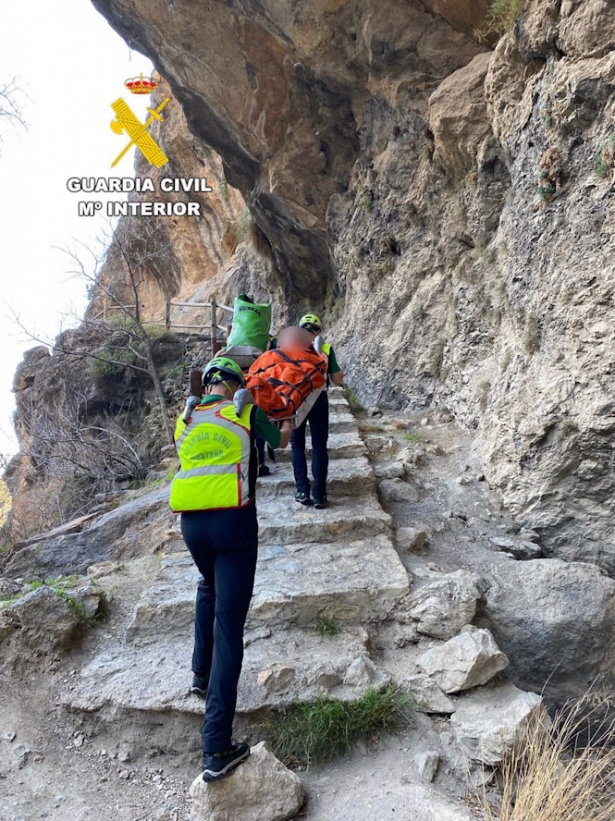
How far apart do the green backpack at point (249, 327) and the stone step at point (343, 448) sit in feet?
4.09

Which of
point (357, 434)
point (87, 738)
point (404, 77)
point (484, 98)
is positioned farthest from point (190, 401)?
point (404, 77)

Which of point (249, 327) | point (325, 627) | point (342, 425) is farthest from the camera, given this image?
point (342, 425)

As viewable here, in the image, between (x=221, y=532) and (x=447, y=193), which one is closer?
(x=221, y=532)

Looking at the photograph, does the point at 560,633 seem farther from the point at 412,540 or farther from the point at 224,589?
the point at 224,589

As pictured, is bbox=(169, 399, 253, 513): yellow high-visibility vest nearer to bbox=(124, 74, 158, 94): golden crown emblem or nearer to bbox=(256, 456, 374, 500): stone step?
bbox=(256, 456, 374, 500): stone step

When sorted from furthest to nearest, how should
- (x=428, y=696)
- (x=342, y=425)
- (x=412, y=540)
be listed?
(x=342, y=425) → (x=412, y=540) → (x=428, y=696)

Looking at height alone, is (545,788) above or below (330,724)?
above

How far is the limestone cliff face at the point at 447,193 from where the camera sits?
3.89 metres

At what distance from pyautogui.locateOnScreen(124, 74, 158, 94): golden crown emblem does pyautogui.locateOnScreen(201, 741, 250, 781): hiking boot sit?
20.2 m

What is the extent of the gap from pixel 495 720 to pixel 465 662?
1.05ft

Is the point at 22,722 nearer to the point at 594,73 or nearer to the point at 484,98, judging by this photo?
the point at 594,73

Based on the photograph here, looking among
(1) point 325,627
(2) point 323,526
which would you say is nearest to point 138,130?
(2) point 323,526

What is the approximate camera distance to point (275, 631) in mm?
3252

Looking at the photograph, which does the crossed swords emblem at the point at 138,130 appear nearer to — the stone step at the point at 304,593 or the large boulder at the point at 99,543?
the large boulder at the point at 99,543
